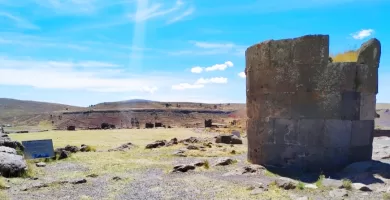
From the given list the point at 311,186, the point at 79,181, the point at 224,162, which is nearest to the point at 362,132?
the point at 311,186

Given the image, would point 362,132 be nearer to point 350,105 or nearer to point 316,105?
point 350,105

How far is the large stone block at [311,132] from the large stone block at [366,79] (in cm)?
156

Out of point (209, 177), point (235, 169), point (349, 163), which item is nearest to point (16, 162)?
point (209, 177)

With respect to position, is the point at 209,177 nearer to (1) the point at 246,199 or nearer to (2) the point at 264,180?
(2) the point at 264,180

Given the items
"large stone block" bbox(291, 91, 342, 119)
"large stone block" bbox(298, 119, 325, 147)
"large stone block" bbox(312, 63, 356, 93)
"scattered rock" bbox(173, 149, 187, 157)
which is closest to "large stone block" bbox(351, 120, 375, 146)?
"large stone block" bbox(291, 91, 342, 119)

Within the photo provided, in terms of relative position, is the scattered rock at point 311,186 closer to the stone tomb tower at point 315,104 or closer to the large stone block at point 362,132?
the stone tomb tower at point 315,104

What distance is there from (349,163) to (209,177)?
4.25m

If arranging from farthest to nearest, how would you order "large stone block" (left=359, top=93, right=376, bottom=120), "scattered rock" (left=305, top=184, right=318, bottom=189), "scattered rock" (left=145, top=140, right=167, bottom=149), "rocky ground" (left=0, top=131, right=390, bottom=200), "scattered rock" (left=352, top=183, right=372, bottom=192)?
"scattered rock" (left=145, top=140, right=167, bottom=149) → "large stone block" (left=359, top=93, right=376, bottom=120) → "scattered rock" (left=305, top=184, right=318, bottom=189) → "scattered rock" (left=352, top=183, right=372, bottom=192) → "rocky ground" (left=0, top=131, right=390, bottom=200)

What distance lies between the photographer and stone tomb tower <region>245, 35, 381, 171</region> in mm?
11234

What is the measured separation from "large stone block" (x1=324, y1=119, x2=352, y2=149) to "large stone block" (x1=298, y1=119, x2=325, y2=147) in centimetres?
14

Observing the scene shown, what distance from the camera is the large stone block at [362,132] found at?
1141 centimetres

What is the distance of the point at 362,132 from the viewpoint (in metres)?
11.6

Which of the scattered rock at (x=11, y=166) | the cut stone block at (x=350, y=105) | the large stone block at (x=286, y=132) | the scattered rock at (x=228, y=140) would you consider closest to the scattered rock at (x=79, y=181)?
the scattered rock at (x=11, y=166)

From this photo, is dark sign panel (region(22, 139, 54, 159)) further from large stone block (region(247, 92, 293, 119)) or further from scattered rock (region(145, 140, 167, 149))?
large stone block (region(247, 92, 293, 119))
